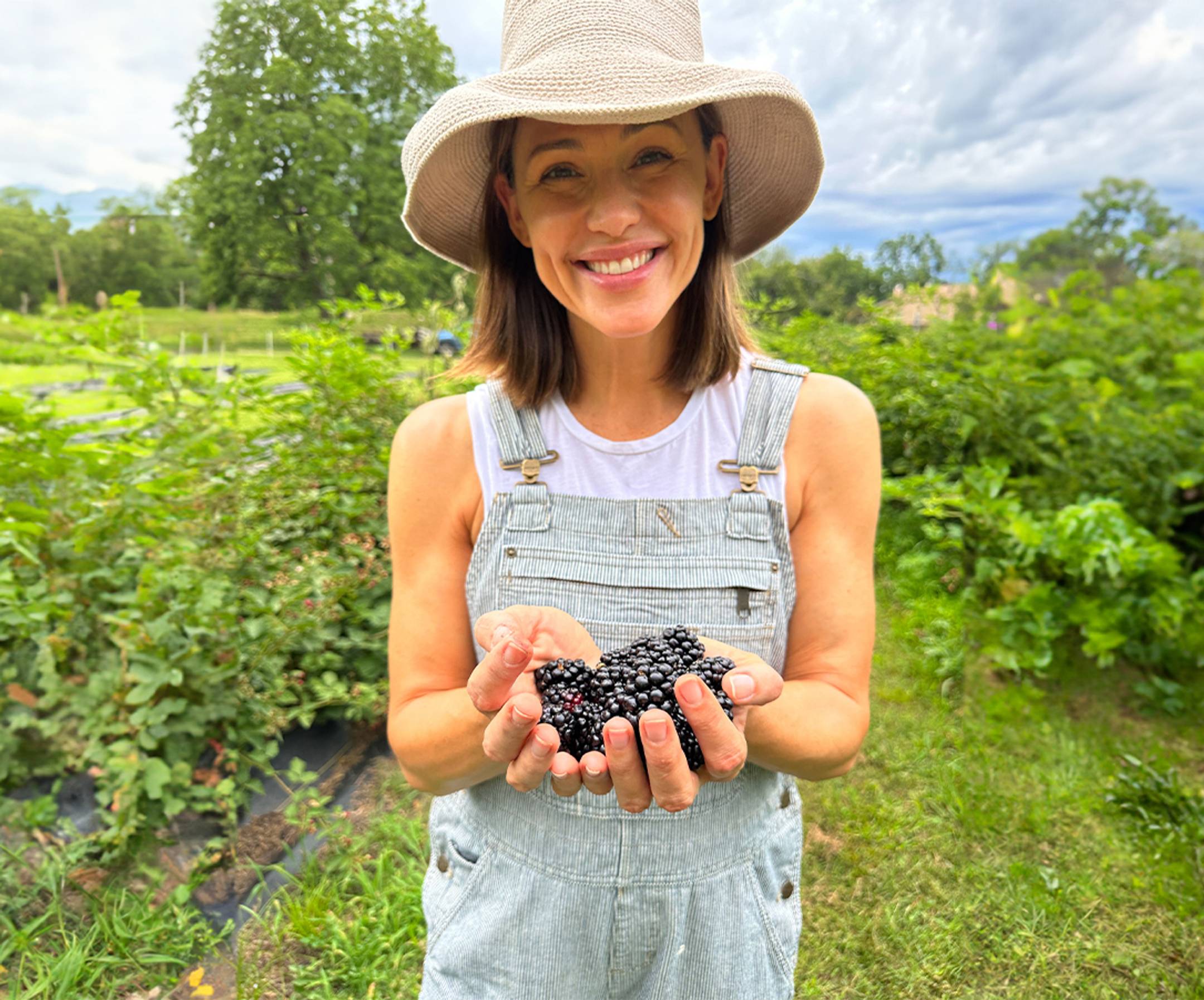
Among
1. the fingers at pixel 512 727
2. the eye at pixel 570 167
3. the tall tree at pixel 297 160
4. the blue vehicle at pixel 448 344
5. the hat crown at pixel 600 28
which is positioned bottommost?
the fingers at pixel 512 727

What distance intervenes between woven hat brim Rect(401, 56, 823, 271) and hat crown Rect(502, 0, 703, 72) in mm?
65

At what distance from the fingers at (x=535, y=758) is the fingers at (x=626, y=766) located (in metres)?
0.06

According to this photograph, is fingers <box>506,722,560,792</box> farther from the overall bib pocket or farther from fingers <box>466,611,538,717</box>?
the overall bib pocket

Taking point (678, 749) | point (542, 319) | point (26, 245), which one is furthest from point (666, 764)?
point (26, 245)

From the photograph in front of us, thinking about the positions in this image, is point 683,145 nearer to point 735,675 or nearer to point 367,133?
point 735,675

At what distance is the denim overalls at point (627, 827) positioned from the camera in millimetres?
1392

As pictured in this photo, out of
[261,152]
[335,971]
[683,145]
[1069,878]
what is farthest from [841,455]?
[261,152]

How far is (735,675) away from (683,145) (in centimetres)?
99

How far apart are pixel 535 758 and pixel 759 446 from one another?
720 millimetres

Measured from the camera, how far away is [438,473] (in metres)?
1.51

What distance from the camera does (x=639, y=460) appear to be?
1.52 metres

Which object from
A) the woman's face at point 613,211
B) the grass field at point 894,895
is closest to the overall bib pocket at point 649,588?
the woman's face at point 613,211

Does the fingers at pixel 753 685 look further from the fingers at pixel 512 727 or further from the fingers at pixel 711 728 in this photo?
the fingers at pixel 512 727

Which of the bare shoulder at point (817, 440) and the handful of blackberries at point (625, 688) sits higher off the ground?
the bare shoulder at point (817, 440)
